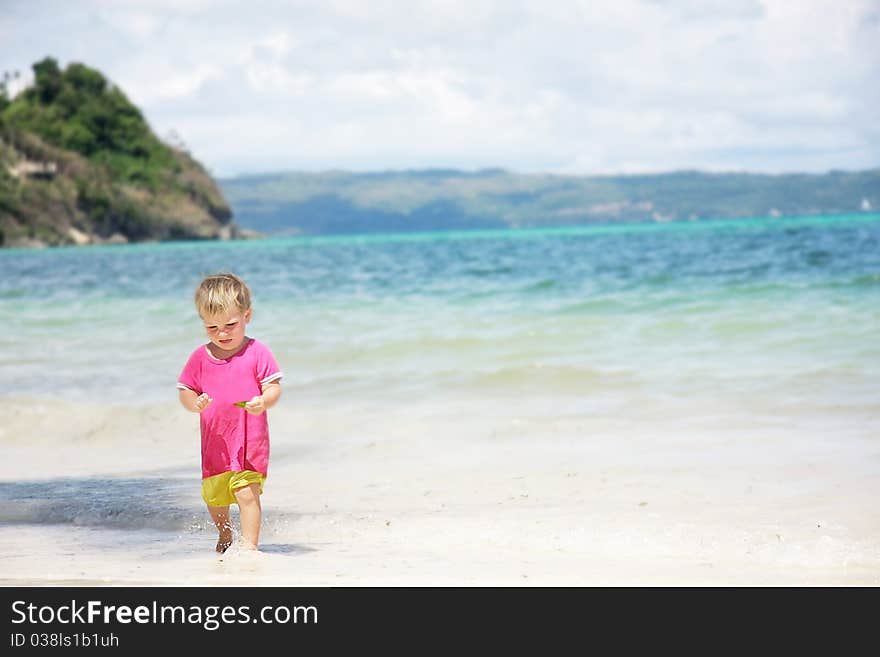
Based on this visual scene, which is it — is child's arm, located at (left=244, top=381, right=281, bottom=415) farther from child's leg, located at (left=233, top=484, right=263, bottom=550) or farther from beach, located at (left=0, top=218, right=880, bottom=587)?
beach, located at (left=0, top=218, right=880, bottom=587)

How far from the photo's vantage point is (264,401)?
3.78 metres

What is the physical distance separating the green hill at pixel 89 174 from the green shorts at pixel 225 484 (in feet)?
282

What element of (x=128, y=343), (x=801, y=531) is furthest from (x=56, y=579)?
(x=128, y=343)

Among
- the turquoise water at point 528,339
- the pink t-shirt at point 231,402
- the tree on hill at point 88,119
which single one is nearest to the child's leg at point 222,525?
the pink t-shirt at point 231,402

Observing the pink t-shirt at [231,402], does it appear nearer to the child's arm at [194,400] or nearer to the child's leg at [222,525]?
the child's arm at [194,400]

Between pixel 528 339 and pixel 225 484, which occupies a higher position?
pixel 225 484

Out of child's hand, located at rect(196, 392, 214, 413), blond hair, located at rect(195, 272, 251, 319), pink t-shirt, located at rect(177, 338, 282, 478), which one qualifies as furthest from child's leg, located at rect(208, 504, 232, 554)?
blond hair, located at rect(195, 272, 251, 319)

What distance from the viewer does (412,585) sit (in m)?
3.54

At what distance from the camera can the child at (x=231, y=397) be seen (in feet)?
12.4

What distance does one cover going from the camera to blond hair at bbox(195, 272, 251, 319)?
369 cm

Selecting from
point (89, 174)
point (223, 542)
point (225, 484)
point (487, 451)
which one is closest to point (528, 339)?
point (487, 451)

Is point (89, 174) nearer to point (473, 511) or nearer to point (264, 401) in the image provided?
point (473, 511)

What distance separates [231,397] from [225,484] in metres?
0.35

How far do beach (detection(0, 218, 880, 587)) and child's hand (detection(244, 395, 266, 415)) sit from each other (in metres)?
0.55
